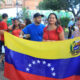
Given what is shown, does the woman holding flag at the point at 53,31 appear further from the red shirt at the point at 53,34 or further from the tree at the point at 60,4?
the tree at the point at 60,4

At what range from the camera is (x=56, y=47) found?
3832 mm

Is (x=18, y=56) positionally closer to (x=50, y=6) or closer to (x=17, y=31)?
(x=17, y=31)

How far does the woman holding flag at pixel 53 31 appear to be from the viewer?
4.25 meters

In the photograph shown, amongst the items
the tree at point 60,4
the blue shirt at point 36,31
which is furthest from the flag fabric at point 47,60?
the tree at point 60,4

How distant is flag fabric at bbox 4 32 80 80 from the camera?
3842 millimetres

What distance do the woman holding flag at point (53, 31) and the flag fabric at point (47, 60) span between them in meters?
0.40

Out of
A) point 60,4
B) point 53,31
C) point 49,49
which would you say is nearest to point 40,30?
point 53,31

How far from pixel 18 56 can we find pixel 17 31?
8.04 ft

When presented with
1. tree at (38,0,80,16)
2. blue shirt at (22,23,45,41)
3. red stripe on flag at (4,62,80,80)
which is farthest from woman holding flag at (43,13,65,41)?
tree at (38,0,80,16)

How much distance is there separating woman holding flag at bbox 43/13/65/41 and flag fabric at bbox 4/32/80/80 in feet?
1.31

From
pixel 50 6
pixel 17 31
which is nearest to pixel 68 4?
pixel 50 6

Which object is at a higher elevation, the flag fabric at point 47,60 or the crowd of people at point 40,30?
the crowd of people at point 40,30

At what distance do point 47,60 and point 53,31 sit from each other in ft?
2.30

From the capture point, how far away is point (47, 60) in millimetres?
3855
